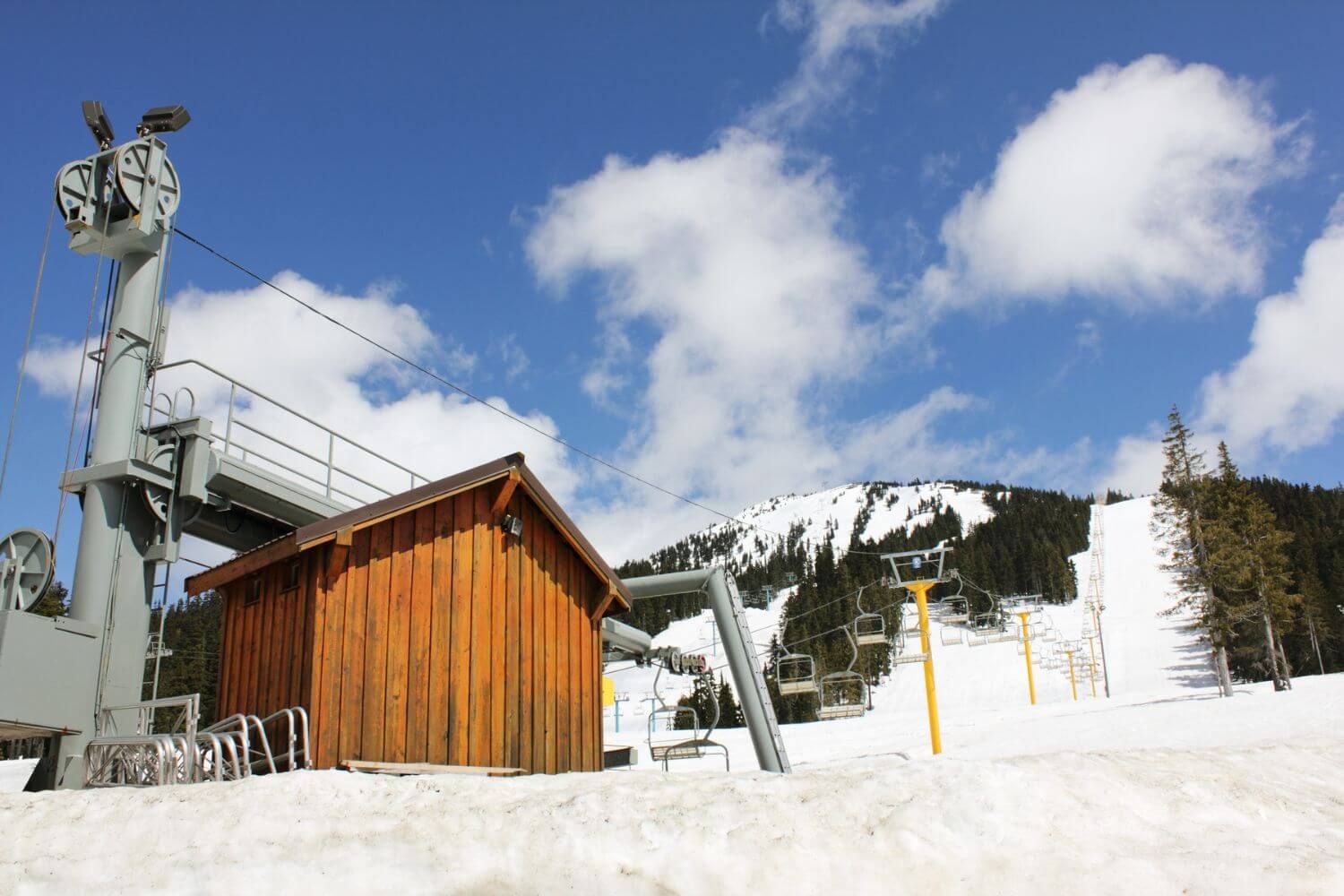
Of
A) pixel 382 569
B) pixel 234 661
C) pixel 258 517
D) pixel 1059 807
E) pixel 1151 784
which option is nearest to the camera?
pixel 1059 807

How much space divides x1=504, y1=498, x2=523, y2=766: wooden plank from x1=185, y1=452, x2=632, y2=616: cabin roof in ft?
2.25

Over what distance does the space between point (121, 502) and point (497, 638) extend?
17.8ft

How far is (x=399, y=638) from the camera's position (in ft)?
44.2

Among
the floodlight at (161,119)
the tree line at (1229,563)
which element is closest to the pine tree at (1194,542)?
the tree line at (1229,563)

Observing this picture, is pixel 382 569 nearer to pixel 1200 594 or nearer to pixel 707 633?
pixel 1200 594

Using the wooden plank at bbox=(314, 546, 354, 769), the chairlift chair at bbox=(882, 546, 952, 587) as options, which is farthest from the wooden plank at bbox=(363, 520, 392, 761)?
the chairlift chair at bbox=(882, 546, 952, 587)

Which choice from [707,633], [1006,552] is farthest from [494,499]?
Result: [1006,552]

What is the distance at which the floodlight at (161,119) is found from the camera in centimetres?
1542

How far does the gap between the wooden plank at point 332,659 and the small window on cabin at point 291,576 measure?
71 centimetres

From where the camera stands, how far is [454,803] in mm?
8656

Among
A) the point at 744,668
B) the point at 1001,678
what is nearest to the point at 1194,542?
the point at 1001,678

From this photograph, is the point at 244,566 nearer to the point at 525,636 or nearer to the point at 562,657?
the point at 525,636

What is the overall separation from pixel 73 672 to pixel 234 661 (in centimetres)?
222

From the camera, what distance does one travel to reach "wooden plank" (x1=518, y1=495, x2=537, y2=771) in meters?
15.2
